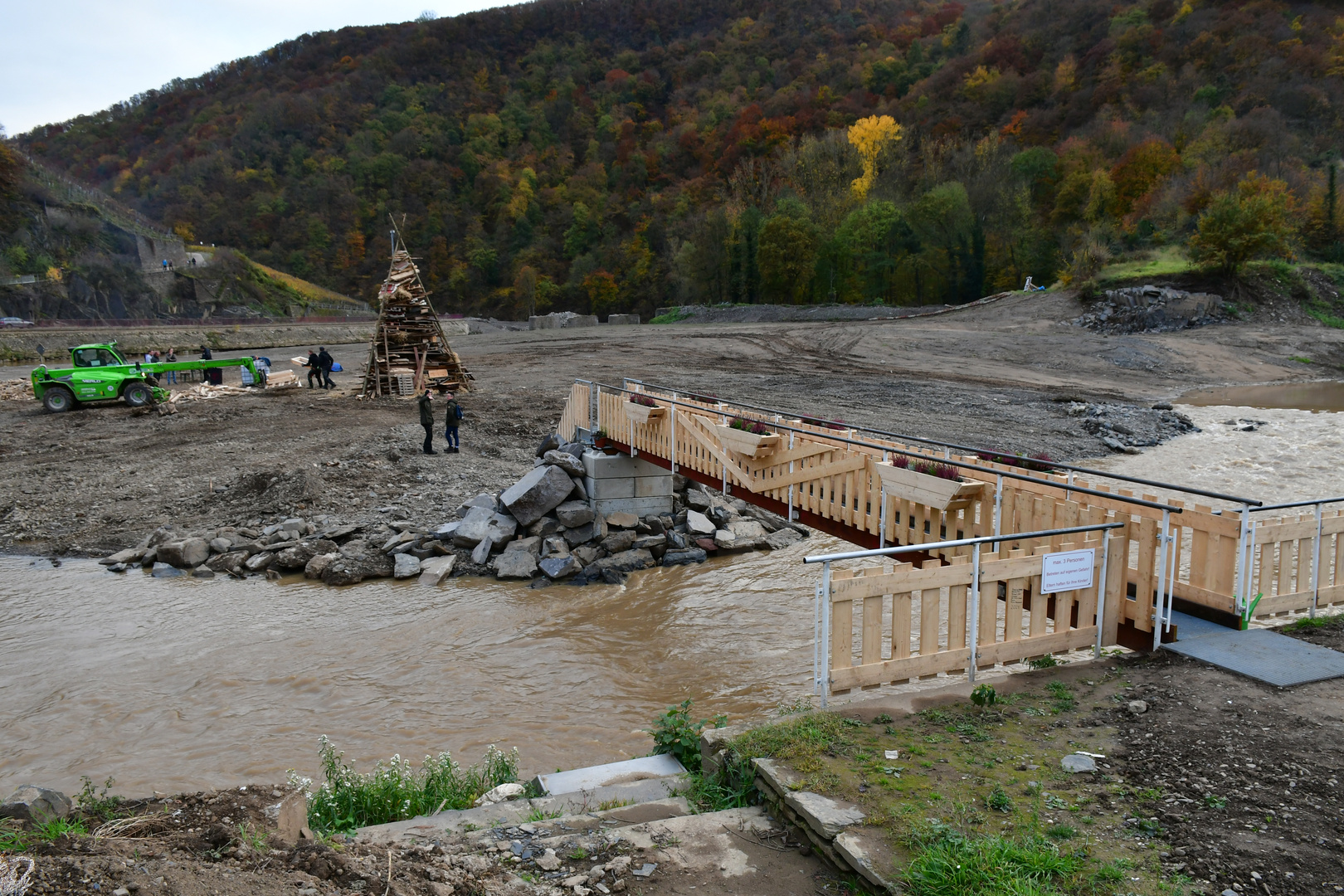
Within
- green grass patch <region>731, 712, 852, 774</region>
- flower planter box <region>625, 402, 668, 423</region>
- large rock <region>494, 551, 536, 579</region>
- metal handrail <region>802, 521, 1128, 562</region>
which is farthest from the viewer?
large rock <region>494, 551, 536, 579</region>

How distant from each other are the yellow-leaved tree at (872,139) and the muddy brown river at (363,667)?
68.7 metres

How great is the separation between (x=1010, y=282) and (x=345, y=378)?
44.8 meters

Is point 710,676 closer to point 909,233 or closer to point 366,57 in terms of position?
point 909,233

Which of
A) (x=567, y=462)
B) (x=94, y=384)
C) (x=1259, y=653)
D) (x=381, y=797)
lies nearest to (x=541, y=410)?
(x=567, y=462)

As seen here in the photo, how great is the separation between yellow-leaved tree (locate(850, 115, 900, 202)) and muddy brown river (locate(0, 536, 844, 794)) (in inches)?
2705

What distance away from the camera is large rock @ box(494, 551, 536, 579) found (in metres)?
13.4

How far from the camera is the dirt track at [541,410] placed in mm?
16875

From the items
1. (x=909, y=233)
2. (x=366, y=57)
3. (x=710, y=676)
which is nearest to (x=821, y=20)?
(x=366, y=57)

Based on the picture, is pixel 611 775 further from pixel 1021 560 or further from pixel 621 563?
pixel 621 563

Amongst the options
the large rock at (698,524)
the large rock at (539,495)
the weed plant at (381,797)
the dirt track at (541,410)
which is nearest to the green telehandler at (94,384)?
the dirt track at (541,410)

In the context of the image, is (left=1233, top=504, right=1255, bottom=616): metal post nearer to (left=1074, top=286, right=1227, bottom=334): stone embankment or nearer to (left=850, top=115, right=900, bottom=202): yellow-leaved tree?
(left=1074, top=286, right=1227, bottom=334): stone embankment

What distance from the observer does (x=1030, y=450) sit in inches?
826

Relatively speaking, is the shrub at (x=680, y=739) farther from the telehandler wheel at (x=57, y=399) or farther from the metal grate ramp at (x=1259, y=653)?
the telehandler wheel at (x=57, y=399)

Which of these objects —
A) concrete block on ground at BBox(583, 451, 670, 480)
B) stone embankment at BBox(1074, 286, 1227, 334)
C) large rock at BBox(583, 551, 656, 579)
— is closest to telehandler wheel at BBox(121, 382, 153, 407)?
concrete block on ground at BBox(583, 451, 670, 480)
